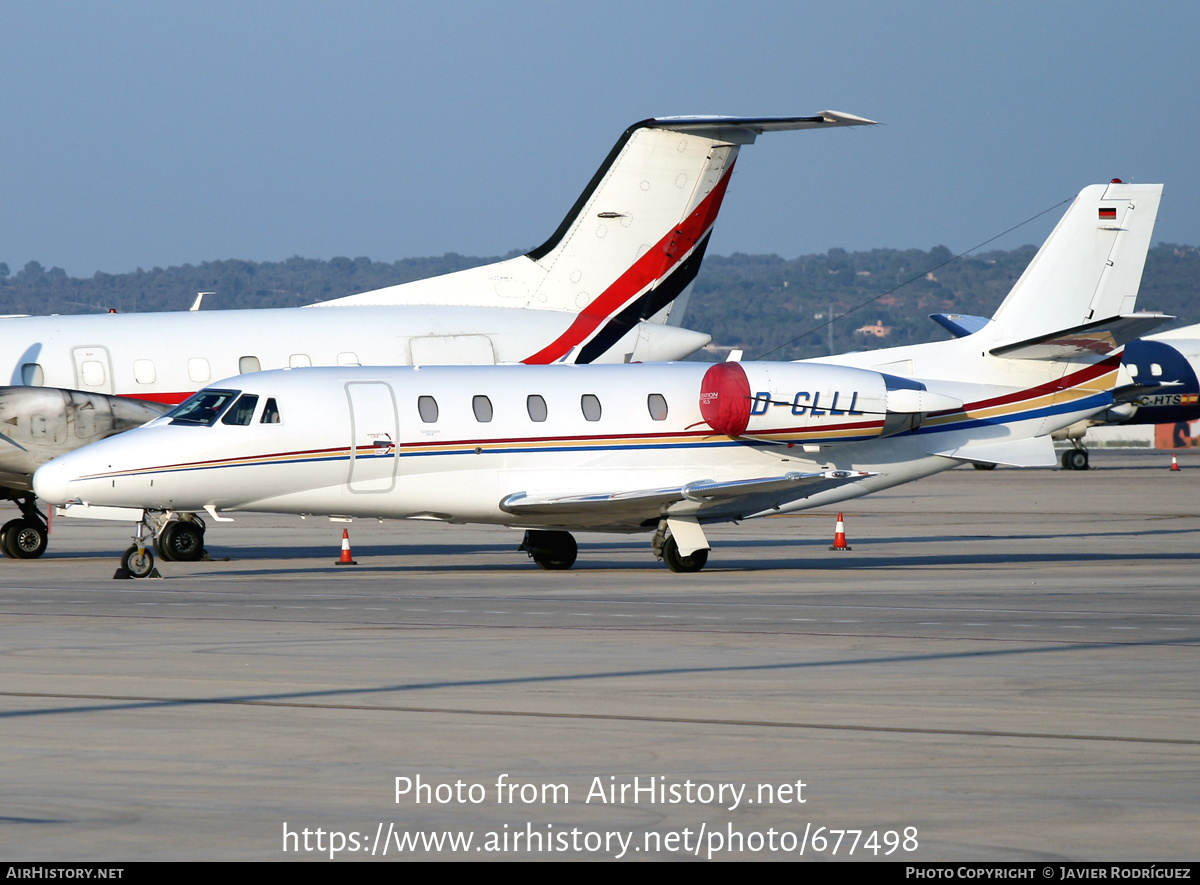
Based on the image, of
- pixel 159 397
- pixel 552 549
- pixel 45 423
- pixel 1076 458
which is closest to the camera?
pixel 552 549

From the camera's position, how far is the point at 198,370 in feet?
92.7

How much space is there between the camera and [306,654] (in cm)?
1413

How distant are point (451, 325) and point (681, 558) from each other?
26.9 feet

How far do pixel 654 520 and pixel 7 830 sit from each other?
1709 centimetres

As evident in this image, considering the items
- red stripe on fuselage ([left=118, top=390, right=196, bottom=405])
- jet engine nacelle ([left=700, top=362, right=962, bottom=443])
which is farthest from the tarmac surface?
red stripe on fuselage ([left=118, top=390, right=196, bottom=405])

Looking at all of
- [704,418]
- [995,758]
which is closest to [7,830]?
[995,758]

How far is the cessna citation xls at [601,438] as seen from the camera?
22.8 m

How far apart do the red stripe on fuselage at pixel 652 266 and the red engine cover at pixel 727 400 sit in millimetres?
6720

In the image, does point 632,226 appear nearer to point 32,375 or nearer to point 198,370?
point 198,370

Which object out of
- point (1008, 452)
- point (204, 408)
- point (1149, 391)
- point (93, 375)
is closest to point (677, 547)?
point (1008, 452)

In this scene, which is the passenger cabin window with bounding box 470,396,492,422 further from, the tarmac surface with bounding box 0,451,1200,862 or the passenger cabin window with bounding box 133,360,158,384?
the passenger cabin window with bounding box 133,360,158,384

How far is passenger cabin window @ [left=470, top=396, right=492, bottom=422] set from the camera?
23797 mm

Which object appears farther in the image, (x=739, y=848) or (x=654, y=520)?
(x=654, y=520)
